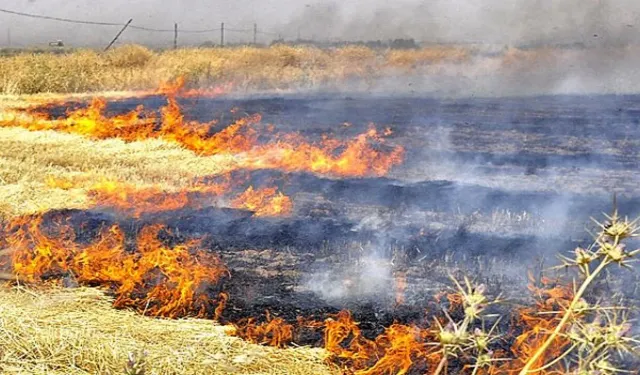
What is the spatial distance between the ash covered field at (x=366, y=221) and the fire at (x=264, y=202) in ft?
0.18

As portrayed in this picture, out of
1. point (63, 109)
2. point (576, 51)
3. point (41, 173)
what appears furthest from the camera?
point (576, 51)

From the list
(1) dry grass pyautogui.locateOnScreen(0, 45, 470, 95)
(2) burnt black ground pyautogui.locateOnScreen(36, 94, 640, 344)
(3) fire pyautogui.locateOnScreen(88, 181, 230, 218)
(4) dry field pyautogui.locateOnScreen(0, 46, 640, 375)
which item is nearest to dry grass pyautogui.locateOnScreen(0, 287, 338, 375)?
(4) dry field pyautogui.locateOnScreen(0, 46, 640, 375)

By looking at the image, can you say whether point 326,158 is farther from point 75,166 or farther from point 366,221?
point 75,166

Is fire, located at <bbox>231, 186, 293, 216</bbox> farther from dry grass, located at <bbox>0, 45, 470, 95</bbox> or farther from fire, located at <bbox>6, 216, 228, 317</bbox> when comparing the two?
dry grass, located at <bbox>0, 45, 470, 95</bbox>

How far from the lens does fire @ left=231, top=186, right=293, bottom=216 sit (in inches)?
382

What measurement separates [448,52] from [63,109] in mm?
26290

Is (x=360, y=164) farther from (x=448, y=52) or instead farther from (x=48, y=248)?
(x=448, y=52)

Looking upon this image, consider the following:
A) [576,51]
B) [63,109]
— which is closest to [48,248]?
[63,109]

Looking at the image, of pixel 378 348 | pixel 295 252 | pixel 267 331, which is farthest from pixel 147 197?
pixel 378 348

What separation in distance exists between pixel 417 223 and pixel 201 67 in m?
22.0

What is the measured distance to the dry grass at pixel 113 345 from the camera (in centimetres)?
480

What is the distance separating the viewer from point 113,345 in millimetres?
Result: 5141

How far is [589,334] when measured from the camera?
5.12 ft

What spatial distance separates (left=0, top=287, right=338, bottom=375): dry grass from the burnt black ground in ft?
2.74
